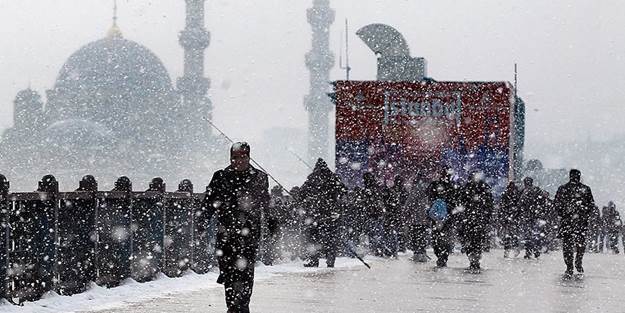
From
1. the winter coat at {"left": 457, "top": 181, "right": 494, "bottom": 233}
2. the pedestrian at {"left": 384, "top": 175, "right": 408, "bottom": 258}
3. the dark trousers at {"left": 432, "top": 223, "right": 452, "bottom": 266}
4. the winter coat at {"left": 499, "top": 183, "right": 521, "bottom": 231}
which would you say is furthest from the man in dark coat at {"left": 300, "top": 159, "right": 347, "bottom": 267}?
the winter coat at {"left": 499, "top": 183, "right": 521, "bottom": 231}

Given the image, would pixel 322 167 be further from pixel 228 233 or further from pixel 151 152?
pixel 151 152

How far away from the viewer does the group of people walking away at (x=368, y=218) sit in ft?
29.2

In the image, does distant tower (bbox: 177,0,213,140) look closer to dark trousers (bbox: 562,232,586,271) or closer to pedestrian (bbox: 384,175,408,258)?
pedestrian (bbox: 384,175,408,258)

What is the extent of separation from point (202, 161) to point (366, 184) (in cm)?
14864

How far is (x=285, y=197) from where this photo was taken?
19781mm

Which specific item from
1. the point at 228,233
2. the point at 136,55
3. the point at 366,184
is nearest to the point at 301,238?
the point at 366,184

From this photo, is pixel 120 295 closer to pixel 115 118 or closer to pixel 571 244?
pixel 571 244

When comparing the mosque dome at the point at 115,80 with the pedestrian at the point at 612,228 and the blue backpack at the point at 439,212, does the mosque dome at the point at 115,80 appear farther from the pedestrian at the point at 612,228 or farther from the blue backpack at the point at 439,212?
the blue backpack at the point at 439,212

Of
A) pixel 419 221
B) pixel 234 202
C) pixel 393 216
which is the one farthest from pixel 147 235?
pixel 393 216

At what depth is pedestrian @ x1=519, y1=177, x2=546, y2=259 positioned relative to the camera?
2248cm

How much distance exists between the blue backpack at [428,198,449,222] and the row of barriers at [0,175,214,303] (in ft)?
13.8

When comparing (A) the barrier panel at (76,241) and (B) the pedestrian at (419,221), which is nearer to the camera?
(A) the barrier panel at (76,241)

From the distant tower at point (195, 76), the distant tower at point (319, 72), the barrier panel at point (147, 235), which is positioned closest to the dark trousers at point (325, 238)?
the barrier panel at point (147, 235)

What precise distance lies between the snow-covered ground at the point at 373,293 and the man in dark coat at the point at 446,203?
749 millimetres
